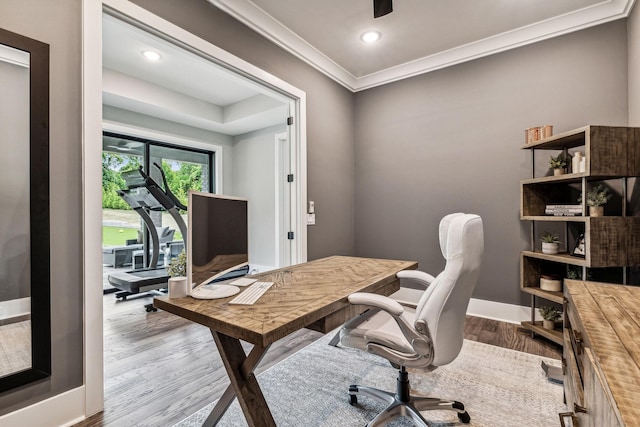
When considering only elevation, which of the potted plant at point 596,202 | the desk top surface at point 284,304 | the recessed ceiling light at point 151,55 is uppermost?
the recessed ceiling light at point 151,55

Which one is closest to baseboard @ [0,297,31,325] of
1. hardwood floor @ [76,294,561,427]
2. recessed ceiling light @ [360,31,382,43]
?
hardwood floor @ [76,294,561,427]

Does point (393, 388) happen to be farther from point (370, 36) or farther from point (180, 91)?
point (180, 91)

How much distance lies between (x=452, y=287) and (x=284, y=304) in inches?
27.8

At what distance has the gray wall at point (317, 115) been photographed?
2211 mm

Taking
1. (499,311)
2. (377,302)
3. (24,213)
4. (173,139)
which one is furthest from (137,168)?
(499,311)

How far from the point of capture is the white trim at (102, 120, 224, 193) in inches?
166

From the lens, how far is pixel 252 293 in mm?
1419

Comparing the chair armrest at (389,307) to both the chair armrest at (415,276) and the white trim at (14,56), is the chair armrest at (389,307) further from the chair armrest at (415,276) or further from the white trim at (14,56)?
the white trim at (14,56)

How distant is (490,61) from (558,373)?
2774 millimetres

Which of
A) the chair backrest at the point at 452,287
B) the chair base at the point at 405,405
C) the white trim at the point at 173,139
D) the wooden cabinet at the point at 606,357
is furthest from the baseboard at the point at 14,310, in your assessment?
the white trim at the point at 173,139

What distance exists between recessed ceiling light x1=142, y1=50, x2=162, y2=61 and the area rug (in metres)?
3.30

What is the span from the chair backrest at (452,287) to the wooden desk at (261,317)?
0.34m

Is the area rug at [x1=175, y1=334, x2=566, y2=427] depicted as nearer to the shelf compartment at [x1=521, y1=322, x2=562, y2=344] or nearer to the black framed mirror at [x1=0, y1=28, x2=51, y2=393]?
the shelf compartment at [x1=521, y1=322, x2=562, y2=344]

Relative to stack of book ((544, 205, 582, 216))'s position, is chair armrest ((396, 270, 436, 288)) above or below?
below
